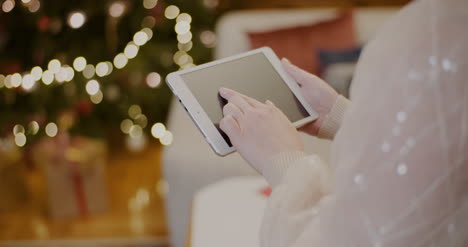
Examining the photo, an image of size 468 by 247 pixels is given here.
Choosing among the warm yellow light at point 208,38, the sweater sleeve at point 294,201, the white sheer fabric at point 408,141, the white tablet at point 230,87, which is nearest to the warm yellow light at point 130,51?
the warm yellow light at point 208,38

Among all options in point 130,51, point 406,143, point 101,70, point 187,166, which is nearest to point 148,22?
point 130,51

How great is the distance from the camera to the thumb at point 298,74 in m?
1.14

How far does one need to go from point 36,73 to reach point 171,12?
590 millimetres

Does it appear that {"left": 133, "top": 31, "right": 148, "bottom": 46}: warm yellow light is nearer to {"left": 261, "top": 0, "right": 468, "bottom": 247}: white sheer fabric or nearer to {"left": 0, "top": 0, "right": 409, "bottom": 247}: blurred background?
{"left": 0, "top": 0, "right": 409, "bottom": 247}: blurred background

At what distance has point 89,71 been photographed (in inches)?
94.7

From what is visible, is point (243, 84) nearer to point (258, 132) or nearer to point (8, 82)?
point (258, 132)

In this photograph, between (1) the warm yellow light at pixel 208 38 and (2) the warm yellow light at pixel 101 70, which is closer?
(2) the warm yellow light at pixel 101 70

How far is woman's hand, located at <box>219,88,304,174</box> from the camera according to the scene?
3.04 ft

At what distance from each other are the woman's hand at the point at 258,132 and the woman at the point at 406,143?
159 mm

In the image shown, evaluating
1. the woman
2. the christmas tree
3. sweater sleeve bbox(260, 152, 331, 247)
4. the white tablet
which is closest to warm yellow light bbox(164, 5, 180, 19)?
the christmas tree

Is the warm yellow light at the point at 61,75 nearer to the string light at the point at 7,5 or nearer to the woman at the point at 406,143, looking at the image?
the string light at the point at 7,5

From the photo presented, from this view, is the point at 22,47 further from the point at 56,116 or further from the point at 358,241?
the point at 358,241

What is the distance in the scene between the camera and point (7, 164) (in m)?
2.33

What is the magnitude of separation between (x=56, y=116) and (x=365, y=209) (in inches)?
73.9
